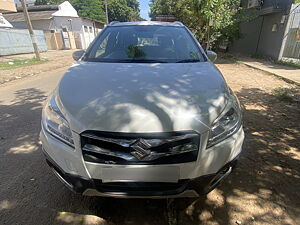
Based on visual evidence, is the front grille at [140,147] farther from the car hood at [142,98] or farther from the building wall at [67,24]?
the building wall at [67,24]

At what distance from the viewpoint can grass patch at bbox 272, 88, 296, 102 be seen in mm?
5012

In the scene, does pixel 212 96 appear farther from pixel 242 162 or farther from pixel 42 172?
pixel 42 172

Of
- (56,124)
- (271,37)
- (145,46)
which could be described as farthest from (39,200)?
(271,37)

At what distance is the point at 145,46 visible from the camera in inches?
116

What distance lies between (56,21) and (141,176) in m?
28.2

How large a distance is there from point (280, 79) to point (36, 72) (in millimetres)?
9184

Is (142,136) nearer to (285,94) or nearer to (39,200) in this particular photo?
(39,200)

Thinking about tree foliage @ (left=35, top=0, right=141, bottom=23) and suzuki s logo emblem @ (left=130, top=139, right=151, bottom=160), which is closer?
suzuki s logo emblem @ (left=130, top=139, right=151, bottom=160)

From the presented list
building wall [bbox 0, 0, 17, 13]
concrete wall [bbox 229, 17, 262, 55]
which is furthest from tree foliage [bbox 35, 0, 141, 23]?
concrete wall [bbox 229, 17, 262, 55]

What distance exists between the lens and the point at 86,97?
69.2 inches

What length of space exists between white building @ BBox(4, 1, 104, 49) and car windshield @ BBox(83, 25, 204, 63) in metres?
24.8

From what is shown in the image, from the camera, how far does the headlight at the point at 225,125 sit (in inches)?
61.8

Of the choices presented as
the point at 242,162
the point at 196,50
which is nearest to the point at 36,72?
the point at 196,50

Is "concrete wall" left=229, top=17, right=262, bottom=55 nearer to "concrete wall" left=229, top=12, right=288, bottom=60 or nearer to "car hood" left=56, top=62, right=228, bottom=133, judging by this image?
"concrete wall" left=229, top=12, right=288, bottom=60
